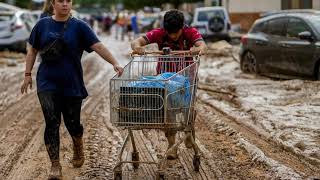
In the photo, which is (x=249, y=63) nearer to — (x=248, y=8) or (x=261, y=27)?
(x=261, y=27)

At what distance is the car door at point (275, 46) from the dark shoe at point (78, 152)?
929 centimetres

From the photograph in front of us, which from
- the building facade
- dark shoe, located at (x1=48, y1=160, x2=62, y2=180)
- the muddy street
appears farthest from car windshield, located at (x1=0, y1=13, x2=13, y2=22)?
dark shoe, located at (x1=48, y1=160, x2=62, y2=180)

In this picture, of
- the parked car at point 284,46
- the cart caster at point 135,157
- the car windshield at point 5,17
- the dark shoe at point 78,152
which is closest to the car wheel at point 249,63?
the parked car at point 284,46

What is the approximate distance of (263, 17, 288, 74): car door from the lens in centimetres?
1606

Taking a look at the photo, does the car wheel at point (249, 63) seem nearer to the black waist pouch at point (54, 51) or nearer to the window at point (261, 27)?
the window at point (261, 27)

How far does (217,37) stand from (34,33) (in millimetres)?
25258

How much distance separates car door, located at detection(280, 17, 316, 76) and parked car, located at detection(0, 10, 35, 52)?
11613 millimetres

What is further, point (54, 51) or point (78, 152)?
point (78, 152)

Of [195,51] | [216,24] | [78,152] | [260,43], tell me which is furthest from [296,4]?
[78,152]

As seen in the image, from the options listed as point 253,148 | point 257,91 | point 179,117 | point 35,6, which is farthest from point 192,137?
point 35,6

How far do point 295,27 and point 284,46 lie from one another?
1.57 ft

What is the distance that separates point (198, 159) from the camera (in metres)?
7.19

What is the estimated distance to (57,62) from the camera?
6.85 metres

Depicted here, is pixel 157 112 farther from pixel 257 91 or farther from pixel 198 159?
pixel 257 91
